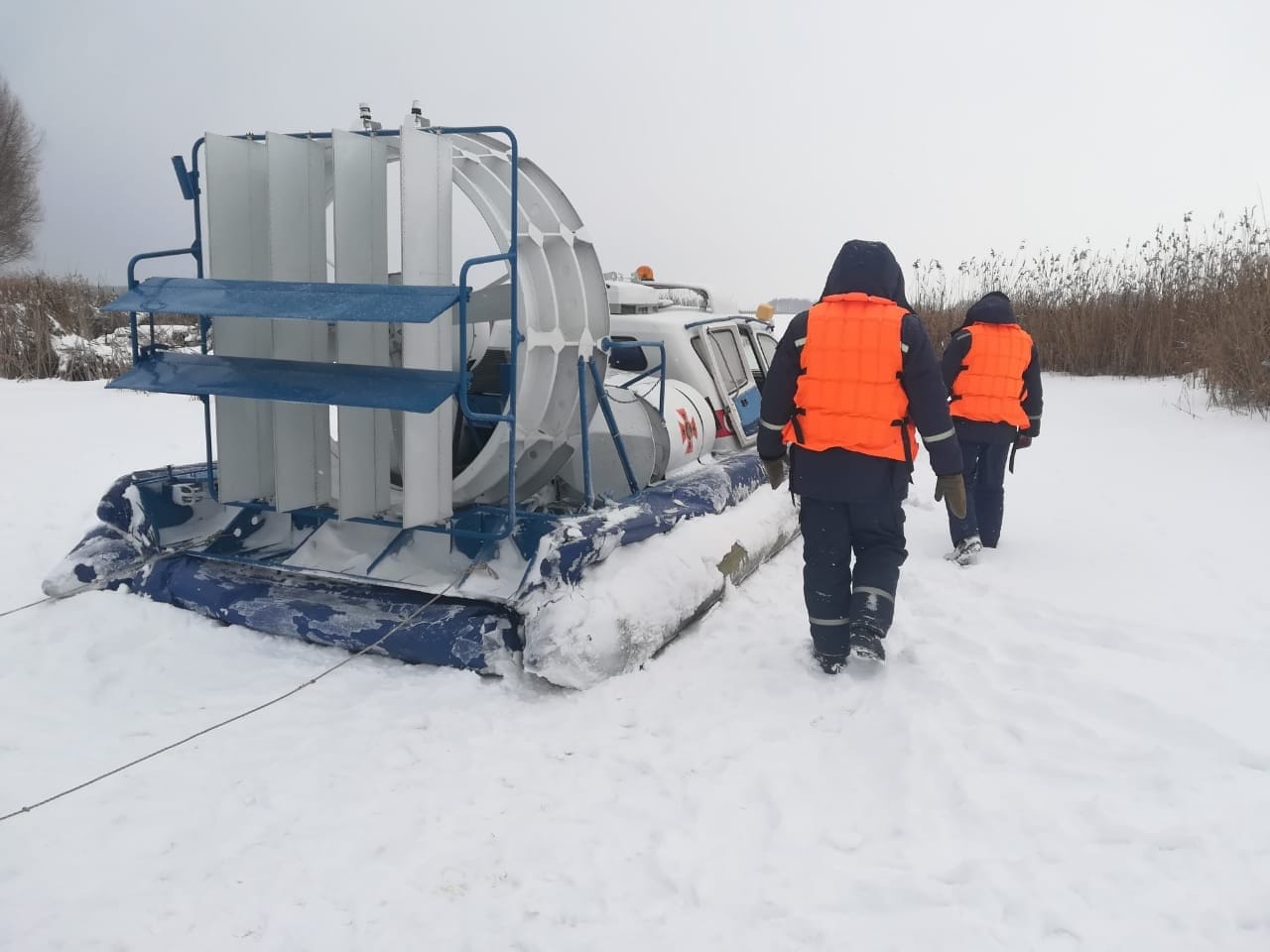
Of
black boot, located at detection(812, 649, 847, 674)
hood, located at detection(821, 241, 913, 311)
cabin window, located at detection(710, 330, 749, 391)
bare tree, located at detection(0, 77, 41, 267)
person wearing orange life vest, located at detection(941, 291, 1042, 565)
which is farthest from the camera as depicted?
bare tree, located at detection(0, 77, 41, 267)

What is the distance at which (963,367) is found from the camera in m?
6.02

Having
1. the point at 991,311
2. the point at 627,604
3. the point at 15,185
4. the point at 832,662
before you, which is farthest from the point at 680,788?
the point at 15,185

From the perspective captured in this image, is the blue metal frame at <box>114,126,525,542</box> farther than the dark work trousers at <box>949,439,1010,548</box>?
No

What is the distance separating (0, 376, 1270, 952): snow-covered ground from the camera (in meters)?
2.44

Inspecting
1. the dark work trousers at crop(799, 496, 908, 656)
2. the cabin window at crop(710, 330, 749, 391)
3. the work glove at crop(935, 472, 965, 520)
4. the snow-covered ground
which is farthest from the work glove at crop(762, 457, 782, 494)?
the cabin window at crop(710, 330, 749, 391)

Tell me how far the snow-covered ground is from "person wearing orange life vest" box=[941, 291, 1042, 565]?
1.01 meters

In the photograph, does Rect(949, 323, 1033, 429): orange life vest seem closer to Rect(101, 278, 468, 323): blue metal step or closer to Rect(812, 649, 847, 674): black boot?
Rect(812, 649, 847, 674): black boot

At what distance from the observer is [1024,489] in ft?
27.0

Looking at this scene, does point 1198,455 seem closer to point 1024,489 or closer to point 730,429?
point 1024,489

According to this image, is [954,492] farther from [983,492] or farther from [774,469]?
[983,492]

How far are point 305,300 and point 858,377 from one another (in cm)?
235

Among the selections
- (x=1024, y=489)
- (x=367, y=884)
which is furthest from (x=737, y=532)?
(x=1024, y=489)

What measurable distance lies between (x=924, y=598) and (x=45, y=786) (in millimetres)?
4117

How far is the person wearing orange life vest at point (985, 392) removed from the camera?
19.5 feet
